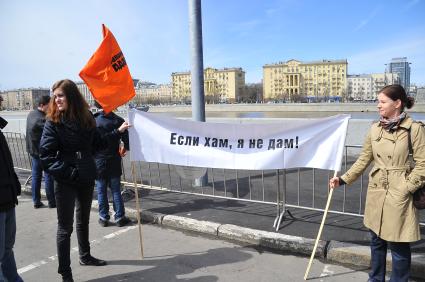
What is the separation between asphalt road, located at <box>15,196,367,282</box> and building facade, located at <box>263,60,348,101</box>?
136 m

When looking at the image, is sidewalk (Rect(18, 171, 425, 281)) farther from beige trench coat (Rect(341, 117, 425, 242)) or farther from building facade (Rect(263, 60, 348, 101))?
building facade (Rect(263, 60, 348, 101))

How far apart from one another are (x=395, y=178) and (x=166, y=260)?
9.14 feet

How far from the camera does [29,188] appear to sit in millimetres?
8133

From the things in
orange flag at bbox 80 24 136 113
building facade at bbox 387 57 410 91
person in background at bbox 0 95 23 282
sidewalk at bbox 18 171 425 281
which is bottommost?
sidewalk at bbox 18 171 425 281

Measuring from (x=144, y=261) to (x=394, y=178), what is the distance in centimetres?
299

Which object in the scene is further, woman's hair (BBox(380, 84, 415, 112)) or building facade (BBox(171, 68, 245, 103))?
building facade (BBox(171, 68, 245, 103))

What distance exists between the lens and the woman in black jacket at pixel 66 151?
3.57 meters

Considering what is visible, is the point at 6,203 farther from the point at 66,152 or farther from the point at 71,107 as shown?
the point at 71,107

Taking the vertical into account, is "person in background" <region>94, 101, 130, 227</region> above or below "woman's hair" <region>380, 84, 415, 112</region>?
below


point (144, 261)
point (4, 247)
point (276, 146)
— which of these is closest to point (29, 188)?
point (144, 261)

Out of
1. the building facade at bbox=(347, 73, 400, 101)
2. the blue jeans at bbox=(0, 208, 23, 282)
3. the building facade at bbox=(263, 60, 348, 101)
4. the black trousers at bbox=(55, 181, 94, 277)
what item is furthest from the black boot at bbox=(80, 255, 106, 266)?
the building facade at bbox=(347, 73, 400, 101)

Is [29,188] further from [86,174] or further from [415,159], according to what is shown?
[415,159]

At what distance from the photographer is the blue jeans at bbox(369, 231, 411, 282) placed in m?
3.16

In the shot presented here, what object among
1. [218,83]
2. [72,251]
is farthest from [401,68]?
[72,251]
